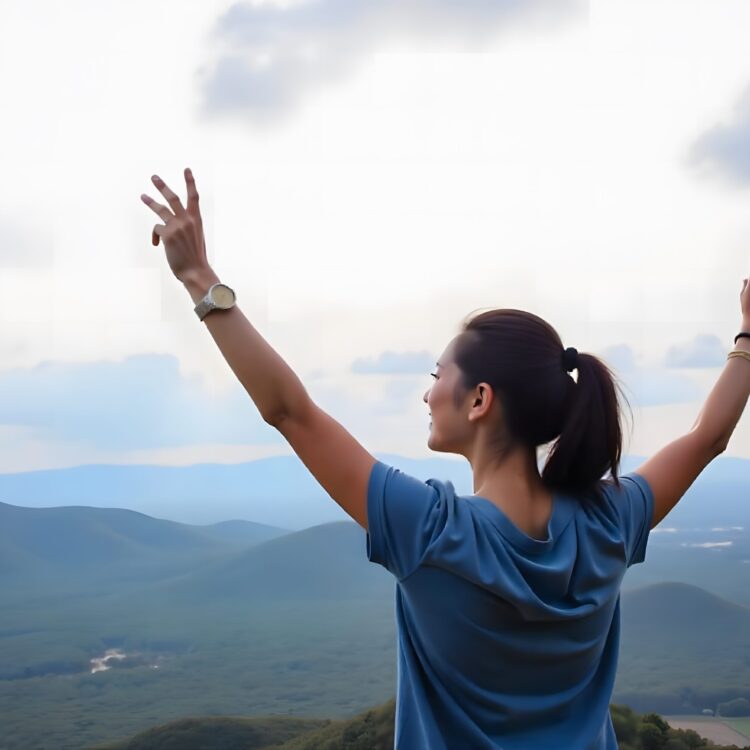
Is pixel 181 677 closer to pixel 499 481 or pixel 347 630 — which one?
pixel 347 630

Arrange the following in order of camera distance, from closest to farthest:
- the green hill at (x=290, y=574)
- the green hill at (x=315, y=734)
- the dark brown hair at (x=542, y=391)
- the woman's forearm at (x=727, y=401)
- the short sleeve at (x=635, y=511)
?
1. the dark brown hair at (x=542, y=391)
2. the short sleeve at (x=635, y=511)
3. the woman's forearm at (x=727, y=401)
4. the green hill at (x=315, y=734)
5. the green hill at (x=290, y=574)

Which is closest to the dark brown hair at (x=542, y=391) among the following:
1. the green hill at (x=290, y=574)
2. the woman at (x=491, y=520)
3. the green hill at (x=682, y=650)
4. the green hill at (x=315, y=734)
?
the woman at (x=491, y=520)

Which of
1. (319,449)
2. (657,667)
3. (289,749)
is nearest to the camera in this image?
(319,449)

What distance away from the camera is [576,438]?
128cm

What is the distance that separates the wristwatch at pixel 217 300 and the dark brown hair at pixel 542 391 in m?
0.34

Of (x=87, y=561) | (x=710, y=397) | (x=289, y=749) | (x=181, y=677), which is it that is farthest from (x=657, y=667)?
(x=87, y=561)

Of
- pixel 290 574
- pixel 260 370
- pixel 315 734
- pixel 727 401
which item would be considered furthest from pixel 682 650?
pixel 260 370

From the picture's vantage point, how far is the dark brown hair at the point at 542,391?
1276mm

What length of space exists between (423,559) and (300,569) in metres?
8.99

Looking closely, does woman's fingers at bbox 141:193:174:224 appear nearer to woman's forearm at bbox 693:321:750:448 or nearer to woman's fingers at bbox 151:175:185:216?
woman's fingers at bbox 151:175:185:216

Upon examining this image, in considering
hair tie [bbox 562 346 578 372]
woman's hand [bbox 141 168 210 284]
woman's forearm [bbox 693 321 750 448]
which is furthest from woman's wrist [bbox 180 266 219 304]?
woman's forearm [bbox 693 321 750 448]

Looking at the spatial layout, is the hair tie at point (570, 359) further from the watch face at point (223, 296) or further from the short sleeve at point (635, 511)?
the watch face at point (223, 296)

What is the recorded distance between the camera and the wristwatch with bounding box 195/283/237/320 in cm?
116

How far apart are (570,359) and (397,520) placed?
36 cm
